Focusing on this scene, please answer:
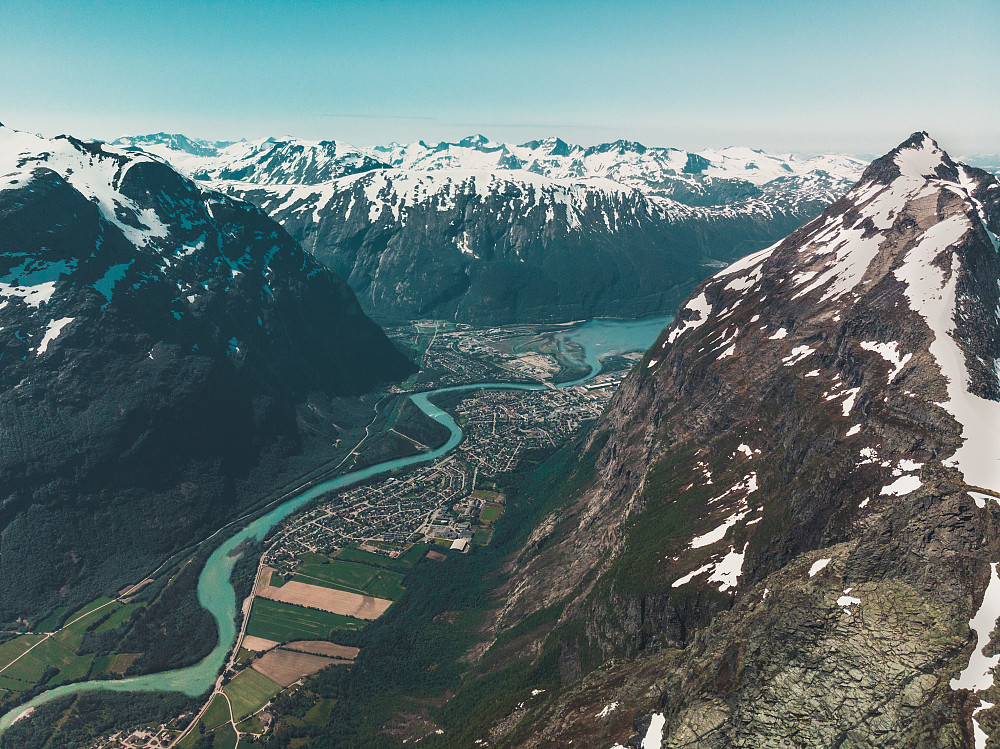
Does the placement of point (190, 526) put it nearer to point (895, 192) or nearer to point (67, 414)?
point (67, 414)

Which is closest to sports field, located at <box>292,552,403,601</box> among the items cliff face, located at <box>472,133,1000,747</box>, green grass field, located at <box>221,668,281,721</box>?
green grass field, located at <box>221,668,281,721</box>

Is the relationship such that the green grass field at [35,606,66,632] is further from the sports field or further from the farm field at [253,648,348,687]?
the farm field at [253,648,348,687]

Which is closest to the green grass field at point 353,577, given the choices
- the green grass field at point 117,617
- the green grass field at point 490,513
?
the green grass field at point 490,513

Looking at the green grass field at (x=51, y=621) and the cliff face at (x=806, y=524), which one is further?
the green grass field at (x=51, y=621)

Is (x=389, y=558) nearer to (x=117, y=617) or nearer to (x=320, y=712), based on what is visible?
(x=320, y=712)

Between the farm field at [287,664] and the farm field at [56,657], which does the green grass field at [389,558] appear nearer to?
the farm field at [287,664]

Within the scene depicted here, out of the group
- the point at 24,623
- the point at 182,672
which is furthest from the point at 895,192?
the point at 24,623
